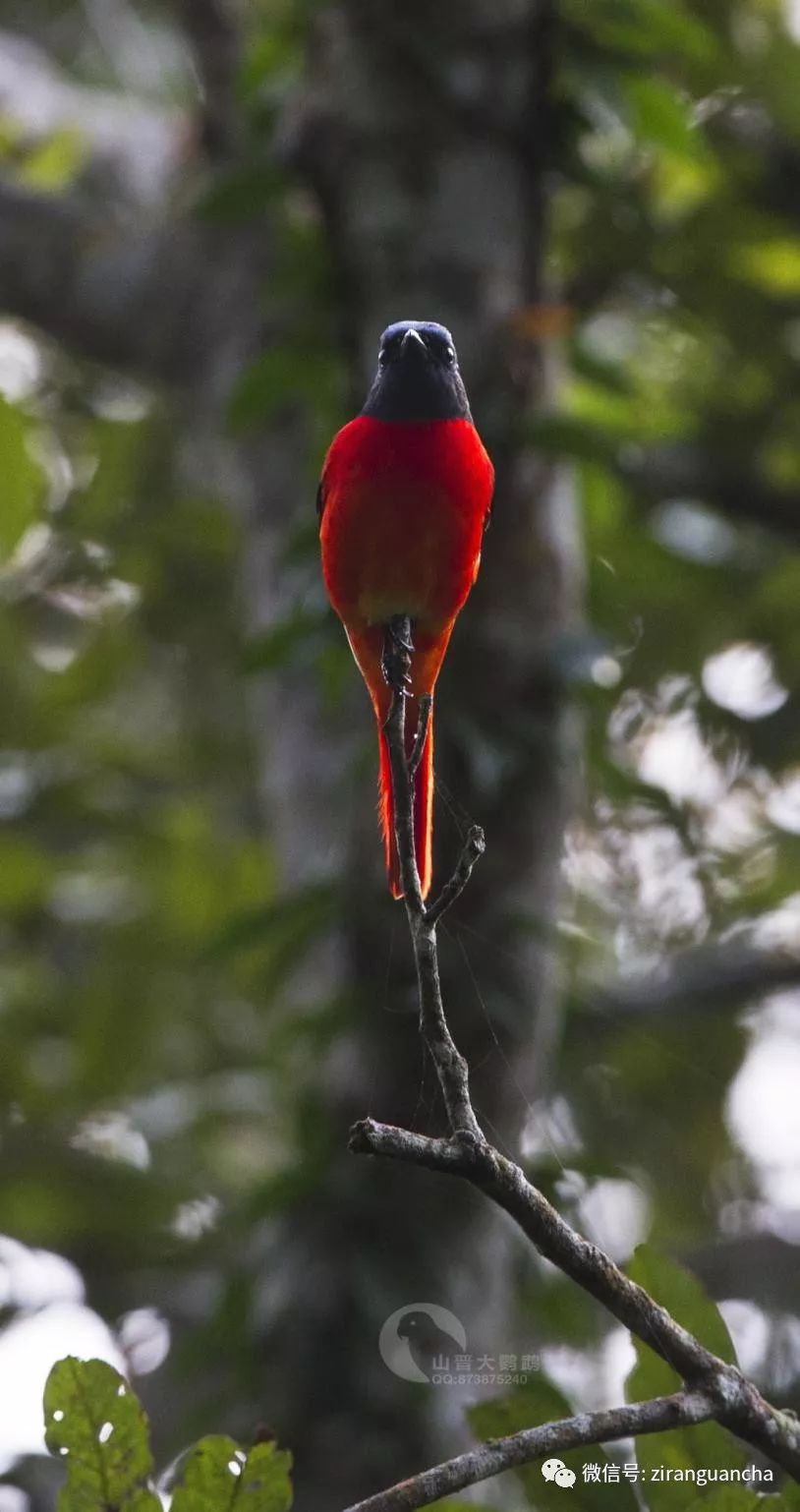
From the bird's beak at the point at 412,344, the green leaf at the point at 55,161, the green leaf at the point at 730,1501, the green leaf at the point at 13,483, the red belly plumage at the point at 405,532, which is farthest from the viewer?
the green leaf at the point at 55,161

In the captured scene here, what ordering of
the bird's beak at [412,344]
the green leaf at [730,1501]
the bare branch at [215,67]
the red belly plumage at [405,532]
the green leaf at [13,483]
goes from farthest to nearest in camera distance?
the bare branch at [215,67] < the green leaf at [13,483] < the green leaf at [730,1501] < the bird's beak at [412,344] < the red belly plumage at [405,532]

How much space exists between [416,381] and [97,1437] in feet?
3.82

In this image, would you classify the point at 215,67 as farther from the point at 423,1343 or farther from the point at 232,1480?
the point at 232,1480

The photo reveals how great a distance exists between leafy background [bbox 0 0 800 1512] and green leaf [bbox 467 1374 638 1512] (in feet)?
0.05

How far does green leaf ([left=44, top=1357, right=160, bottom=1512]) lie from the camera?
1.75 m

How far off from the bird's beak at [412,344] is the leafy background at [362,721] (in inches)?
18.1

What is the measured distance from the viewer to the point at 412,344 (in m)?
1.62

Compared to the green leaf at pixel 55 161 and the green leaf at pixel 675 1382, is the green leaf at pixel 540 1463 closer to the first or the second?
the green leaf at pixel 675 1382

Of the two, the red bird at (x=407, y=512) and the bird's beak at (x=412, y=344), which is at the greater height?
the bird's beak at (x=412, y=344)

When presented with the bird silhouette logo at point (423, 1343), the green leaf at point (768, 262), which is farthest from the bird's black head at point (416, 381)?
the green leaf at point (768, 262)

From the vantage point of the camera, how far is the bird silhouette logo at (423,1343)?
183cm

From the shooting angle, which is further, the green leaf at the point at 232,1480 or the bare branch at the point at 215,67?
the bare branch at the point at 215,67

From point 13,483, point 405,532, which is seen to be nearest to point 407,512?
point 405,532

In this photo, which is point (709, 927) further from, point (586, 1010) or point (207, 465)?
point (207, 465)
